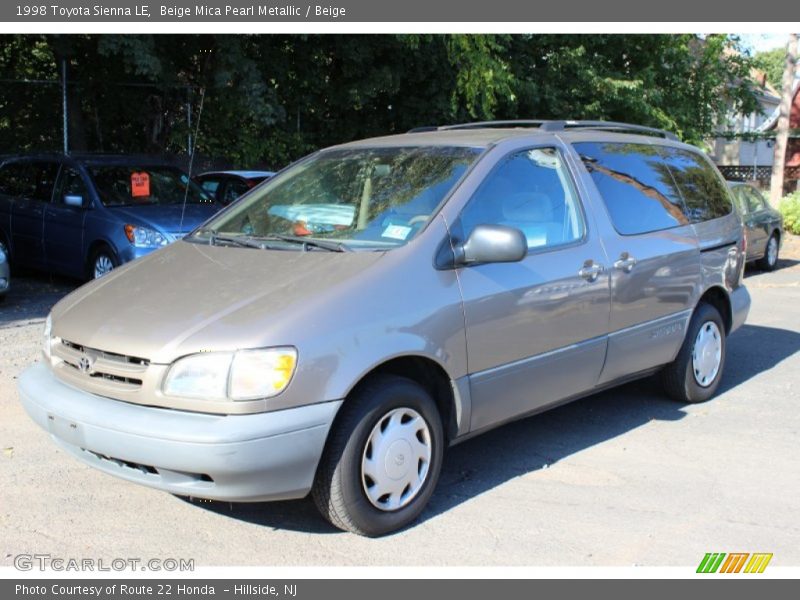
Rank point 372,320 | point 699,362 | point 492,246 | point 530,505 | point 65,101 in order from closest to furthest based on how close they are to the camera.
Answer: point 372,320 → point 492,246 → point 530,505 → point 699,362 → point 65,101

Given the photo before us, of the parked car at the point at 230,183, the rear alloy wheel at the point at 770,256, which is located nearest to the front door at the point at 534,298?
the parked car at the point at 230,183

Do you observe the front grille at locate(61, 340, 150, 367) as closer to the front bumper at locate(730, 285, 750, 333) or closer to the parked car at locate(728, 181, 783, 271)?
the front bumper at locate(730, 285, 750, 333)

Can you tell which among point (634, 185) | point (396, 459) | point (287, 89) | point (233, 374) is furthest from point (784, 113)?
point (233, 374)

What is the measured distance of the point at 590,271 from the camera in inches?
191

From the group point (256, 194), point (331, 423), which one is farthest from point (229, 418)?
point (256, 194)

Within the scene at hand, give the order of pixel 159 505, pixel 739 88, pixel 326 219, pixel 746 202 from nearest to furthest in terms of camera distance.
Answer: pixel 159 505 < pixel 326 219 < pixel 746 202 < pixel 739 88

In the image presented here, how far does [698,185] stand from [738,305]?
94cm

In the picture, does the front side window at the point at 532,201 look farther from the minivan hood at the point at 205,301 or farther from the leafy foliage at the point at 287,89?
the leafy foliage at the point at 287,89

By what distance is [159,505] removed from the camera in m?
4.27

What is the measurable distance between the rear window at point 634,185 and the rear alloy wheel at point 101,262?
240 inches

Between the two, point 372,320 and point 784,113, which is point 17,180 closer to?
point 372,320

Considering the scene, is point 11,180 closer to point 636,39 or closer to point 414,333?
point 414,333

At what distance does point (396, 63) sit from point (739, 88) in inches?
495

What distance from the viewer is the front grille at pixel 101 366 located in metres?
3.61
